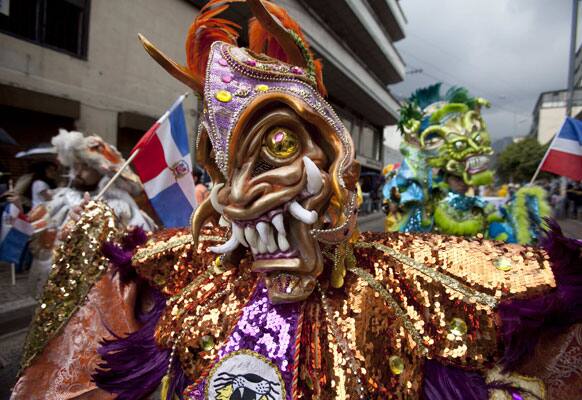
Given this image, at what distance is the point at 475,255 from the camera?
1.19 m

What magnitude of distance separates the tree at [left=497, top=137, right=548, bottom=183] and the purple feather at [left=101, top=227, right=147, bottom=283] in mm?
30166

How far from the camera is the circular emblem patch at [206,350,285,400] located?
1.18 meters

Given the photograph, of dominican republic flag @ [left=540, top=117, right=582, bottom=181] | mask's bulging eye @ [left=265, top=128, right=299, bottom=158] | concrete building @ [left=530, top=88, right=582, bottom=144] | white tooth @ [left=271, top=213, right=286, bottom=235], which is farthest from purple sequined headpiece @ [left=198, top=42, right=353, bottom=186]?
concrete building @ [left=530, top=88, right=582, bottom=144]

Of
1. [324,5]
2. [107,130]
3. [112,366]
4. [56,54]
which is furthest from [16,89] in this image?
[324,5]

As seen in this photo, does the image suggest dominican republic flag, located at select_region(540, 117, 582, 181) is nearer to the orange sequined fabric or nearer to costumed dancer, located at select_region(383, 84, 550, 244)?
costumed dancer, located at select_region(383, 84, 550, 244)

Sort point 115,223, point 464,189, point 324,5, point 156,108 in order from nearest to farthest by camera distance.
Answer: point 115,223 → point 464,189 → point 156,108 → point 324,5

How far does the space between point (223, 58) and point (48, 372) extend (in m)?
1.56

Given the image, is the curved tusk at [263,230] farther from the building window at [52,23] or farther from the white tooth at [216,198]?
the building window at [52,23]

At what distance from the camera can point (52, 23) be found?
8.49 m

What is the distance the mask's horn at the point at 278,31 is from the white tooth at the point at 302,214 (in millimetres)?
478

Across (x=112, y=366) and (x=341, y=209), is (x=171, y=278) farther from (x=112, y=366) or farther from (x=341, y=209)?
(x=341, y=209)

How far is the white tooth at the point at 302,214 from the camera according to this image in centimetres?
107

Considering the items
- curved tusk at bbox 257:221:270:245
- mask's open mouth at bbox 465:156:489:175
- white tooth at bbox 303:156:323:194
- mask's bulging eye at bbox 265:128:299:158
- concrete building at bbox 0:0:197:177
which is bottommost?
curved tusk at bbox 257:221:270:245

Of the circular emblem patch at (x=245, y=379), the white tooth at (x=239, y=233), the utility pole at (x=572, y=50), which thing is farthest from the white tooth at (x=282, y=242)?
the utility pole at (x=572, y=50)
